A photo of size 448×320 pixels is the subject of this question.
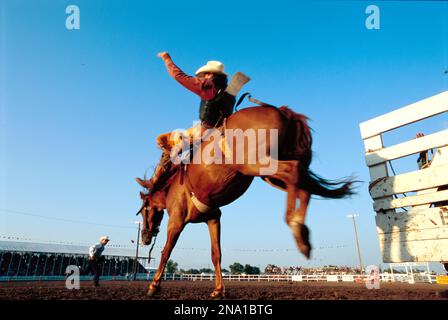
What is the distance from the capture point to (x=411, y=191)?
181 inches

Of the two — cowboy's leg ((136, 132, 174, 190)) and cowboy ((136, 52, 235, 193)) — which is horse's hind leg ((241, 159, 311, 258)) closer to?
cowboy ((136, 52, 235, 193))

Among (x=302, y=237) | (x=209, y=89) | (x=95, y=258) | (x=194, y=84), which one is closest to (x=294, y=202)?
(x=302, y=237)

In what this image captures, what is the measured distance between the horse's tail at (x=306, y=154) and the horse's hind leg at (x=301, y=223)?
0.30m

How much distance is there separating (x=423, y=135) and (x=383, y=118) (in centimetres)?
66

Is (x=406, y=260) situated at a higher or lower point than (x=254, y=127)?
lower

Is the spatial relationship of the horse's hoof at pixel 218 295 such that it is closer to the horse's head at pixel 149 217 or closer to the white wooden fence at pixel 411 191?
the horse's head at pixel 149 217

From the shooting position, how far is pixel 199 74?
15.6ft

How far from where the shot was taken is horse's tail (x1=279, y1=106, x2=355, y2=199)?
3.77 metres

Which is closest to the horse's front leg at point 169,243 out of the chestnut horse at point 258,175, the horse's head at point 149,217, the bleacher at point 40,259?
the chestnut horse at point 258,175

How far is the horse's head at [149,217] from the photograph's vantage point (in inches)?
255

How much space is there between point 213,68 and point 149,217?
364 cm

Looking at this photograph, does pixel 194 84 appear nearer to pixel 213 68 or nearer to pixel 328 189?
pixel 213 68

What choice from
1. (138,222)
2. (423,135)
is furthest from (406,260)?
(138,222)
